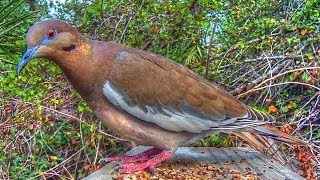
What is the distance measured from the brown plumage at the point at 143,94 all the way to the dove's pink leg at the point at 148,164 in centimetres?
1

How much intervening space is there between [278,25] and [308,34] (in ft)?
0.83

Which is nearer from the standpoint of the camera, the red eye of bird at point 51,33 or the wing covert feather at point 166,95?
the red eye of bird at point 51,33

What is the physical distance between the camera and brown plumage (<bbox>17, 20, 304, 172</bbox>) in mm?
2145

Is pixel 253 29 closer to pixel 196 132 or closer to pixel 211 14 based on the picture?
pixel 211 14

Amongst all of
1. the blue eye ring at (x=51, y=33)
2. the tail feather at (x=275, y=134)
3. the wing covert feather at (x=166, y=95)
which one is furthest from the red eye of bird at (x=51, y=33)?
the tail feather at (x=275, y=134)

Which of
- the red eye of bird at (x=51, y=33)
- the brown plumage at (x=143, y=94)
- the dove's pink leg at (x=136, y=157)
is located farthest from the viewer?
the dove's pink leg at (x=136, y=157)

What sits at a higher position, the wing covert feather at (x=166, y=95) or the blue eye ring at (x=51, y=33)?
the blue eye ring at (x=51, y=33)

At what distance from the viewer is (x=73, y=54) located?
2.14m

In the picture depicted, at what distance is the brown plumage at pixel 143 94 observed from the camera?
2145mm

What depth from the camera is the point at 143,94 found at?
7.61ft

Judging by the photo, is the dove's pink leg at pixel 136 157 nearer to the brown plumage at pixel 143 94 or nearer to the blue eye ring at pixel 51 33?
the brown plumage at pixel 143 94

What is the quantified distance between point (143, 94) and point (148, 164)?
0.98 feet

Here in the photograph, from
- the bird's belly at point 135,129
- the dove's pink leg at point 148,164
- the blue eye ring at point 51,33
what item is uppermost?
the blue eye ring at point 51,33

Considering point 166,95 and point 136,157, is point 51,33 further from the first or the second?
point 136,157
